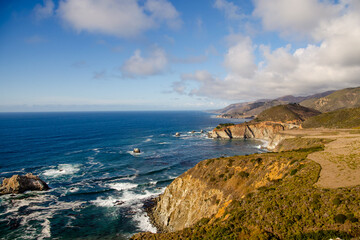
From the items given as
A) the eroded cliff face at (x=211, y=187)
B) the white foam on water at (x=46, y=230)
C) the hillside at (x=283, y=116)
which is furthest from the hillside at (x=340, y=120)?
the white foam on water at (x=46, y=230)

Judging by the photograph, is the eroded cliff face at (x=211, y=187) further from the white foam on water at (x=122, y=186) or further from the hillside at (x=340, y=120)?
the hillside at (x=340, y=120)

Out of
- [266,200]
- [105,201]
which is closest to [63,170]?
[105,201]

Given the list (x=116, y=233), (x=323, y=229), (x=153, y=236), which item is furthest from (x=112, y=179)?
(x=323, y=229)

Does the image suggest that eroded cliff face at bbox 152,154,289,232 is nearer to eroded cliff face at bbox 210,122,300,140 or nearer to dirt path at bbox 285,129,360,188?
dirt path at bbox 285,129,360,188

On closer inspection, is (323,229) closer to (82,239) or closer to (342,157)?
(342,157)

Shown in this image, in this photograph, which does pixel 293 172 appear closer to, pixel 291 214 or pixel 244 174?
pixel 244 174

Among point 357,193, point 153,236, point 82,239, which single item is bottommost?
point 82,239
